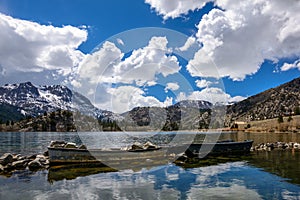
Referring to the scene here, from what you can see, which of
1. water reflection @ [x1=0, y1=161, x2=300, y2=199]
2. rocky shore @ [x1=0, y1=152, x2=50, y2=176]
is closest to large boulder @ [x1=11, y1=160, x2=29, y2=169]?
rocky shore @ [x1=0, y1=152, x2=50, y2=176]

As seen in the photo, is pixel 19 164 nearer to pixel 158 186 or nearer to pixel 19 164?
pixel 19 164

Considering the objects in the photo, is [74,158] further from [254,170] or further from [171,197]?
[254,170]

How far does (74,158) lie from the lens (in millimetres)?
39594

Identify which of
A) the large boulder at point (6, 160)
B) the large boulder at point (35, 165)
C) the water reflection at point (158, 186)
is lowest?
the water reflection at point (158, 186)

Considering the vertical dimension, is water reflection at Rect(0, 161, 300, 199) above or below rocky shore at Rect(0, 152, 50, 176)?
below

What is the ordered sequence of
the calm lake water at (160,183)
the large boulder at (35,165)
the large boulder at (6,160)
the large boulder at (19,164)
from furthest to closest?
the large boulder at (6,160) → the large boulder at (35,165) → the large boulder at (19,164) → the calm lake water at (160,183)

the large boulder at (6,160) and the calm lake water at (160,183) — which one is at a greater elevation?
the large boulder at (6,160)

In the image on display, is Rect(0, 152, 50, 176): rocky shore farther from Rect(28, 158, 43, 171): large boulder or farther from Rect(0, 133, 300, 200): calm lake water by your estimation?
Rect(0, 133, 300, 200): calm lake water

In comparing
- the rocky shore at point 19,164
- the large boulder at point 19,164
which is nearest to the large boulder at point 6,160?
the rocky shore at point 19,164

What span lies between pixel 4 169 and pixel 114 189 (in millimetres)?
18347

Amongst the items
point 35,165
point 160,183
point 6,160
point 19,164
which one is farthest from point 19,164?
point 160,183

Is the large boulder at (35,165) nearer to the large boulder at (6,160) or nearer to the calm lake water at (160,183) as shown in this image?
the calm lake water at (160,183)

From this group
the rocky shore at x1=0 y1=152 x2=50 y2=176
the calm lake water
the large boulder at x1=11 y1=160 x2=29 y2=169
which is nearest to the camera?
the calm lake water

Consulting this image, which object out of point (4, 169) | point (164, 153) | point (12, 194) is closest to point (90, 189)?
point (12, 194)
